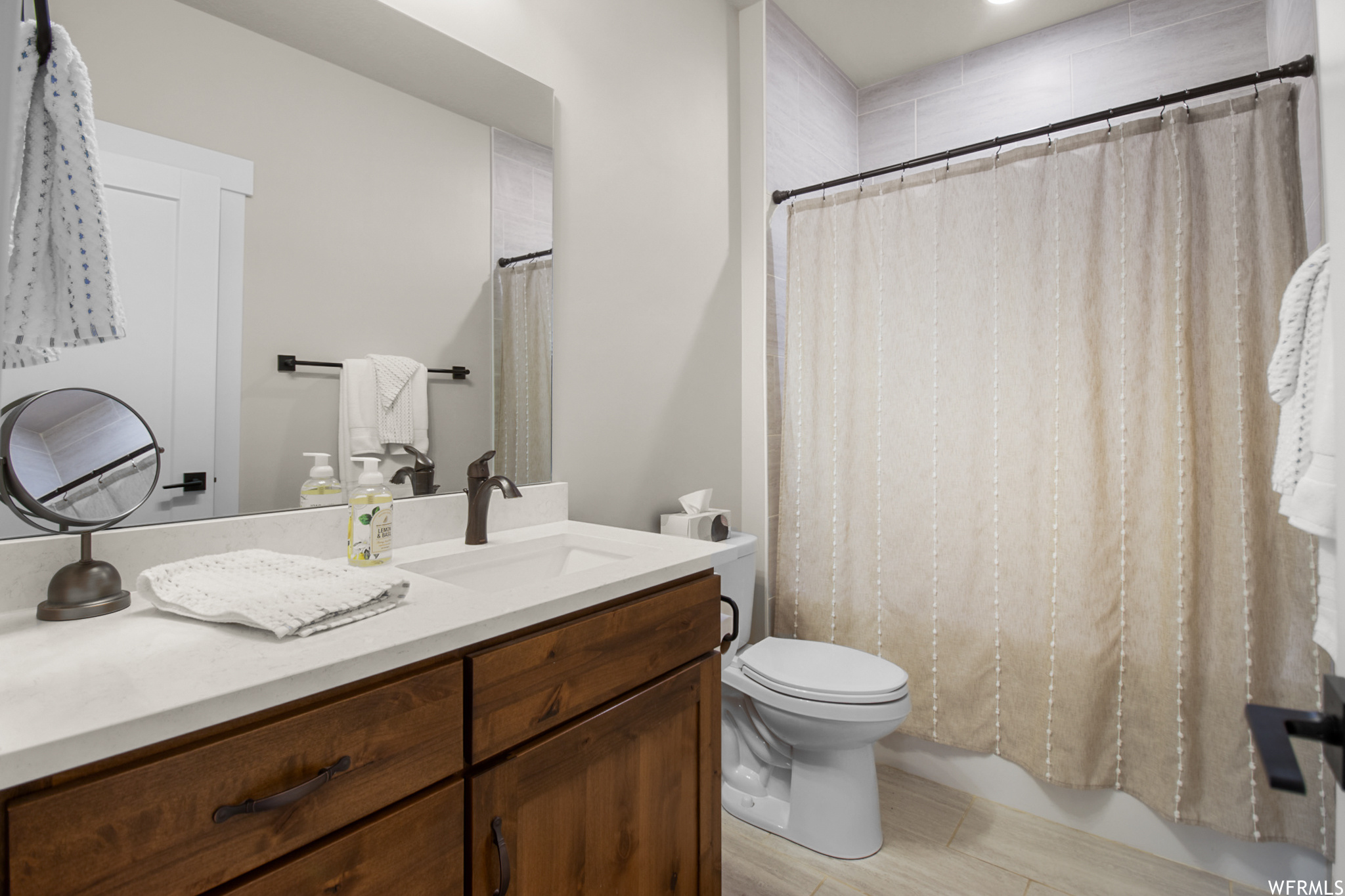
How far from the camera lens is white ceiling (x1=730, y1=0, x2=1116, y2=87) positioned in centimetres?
213

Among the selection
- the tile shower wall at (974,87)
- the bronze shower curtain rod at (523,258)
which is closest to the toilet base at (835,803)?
the tile shower wall at (974,87)

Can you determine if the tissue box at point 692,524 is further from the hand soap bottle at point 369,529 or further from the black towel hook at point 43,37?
the black towel hook at point 43,37

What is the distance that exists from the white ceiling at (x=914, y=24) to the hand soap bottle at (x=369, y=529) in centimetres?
208

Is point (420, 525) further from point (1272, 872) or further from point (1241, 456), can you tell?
point (1272, 872)

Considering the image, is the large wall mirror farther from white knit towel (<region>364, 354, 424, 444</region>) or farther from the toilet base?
the toilet base

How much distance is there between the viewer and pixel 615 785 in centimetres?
98

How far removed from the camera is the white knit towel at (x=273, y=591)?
716 mm

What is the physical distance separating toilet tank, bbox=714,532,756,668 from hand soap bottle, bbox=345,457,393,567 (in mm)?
905

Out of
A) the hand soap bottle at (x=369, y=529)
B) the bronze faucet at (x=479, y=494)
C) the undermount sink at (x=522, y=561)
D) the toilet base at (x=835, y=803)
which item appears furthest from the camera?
the toilet base at (x=835, y=803)

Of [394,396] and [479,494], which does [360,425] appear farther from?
[479,494]

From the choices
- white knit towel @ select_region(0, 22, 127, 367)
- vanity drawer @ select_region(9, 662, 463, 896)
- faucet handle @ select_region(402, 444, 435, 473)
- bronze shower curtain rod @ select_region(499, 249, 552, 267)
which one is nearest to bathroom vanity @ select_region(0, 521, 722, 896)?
vanity drawer @ select_region(9, 662, 463, 896)

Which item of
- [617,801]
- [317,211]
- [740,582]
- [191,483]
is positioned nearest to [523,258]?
[317,211]

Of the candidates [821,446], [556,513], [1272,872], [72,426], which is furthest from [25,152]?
[1272,872]

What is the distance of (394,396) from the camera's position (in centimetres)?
125
